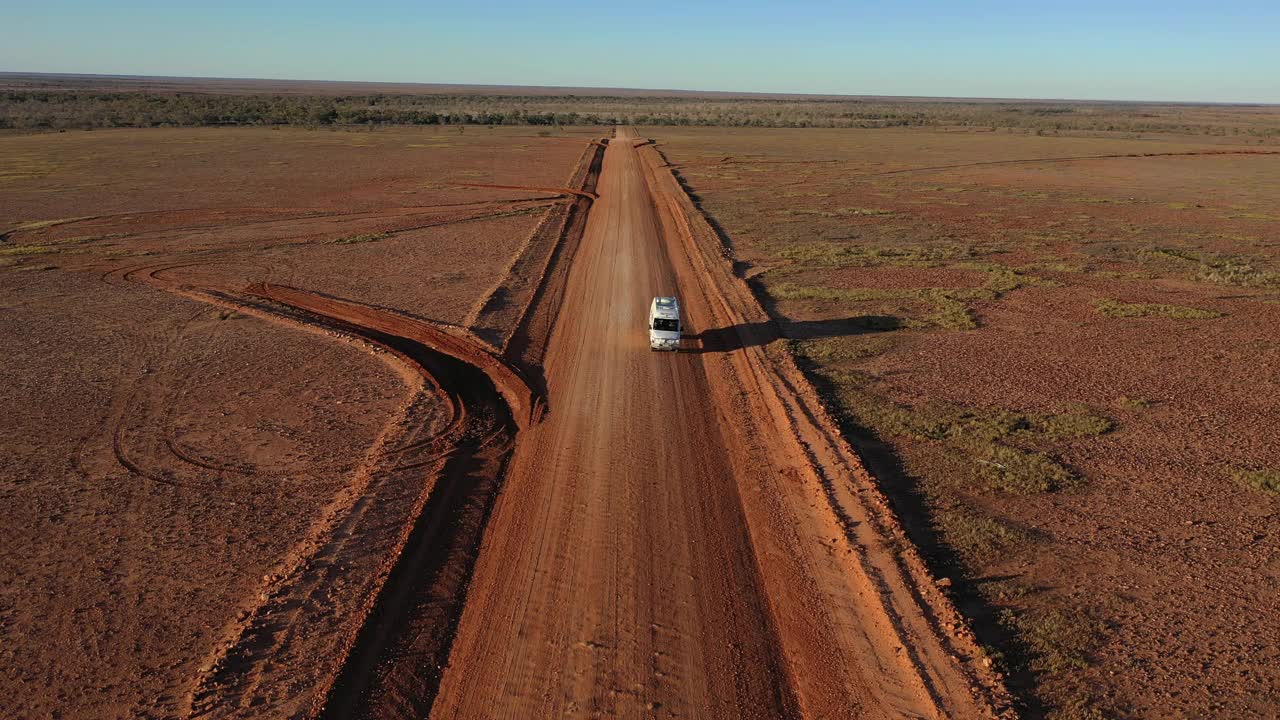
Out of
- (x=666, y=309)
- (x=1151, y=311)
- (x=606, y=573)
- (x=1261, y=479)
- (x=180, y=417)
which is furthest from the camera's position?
(x=1151, y=311)

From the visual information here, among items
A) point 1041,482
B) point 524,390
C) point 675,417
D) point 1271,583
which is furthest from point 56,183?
point 1271,583

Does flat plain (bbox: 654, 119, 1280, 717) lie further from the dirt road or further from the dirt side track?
the dirt road

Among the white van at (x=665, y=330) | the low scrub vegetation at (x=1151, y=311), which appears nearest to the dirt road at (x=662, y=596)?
the white van at (x=665, y=330)

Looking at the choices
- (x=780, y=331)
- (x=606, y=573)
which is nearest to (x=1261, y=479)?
(x=780, y=331)

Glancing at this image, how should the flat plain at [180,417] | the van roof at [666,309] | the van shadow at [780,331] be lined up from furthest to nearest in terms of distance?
the van shadow at [780,331] → the van roof at [666,309] → the flat plain at [180,417]

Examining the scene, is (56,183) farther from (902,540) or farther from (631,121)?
(631,121)

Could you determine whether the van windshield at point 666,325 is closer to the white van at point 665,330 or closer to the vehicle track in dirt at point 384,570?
the white van at point 665,330

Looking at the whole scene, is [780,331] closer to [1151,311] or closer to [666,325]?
[666,325]
